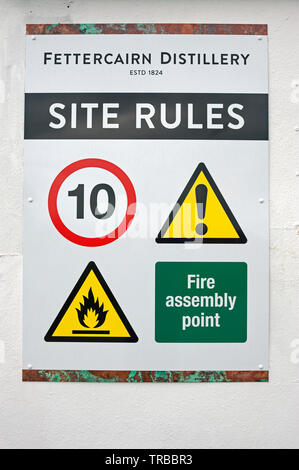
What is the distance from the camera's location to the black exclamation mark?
1.54 metres

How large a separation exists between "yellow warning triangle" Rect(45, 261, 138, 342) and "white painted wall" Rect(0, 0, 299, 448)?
195 mm

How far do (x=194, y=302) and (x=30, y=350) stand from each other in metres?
0.68

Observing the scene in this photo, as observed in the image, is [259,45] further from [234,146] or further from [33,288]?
[33,288]

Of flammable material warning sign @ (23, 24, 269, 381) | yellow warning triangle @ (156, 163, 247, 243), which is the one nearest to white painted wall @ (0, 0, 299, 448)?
flammable material warning sign @ (23, 24, 269, 381)

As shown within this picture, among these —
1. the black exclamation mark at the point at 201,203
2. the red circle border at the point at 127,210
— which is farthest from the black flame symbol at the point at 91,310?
the black exclamation mark at the point at 201,203

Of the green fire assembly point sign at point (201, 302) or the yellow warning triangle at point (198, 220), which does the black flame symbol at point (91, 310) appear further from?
the yellow warning triangle at point (198, 220)

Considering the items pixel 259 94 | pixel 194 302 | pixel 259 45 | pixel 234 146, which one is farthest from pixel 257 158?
pixel 194 302

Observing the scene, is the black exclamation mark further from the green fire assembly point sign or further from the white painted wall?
the white painted wall

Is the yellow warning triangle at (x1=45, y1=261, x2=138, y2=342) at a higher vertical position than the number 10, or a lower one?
lower

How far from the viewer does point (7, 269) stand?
157 cm

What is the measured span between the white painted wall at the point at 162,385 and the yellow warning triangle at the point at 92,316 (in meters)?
0.19

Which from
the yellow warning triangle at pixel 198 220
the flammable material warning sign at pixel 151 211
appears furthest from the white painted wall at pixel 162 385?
the yellow warning triangle at pixel 198 220

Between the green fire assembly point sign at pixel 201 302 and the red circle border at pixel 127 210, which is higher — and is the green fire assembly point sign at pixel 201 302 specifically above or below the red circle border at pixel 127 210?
below

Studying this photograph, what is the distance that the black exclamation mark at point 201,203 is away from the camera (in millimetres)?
1537
